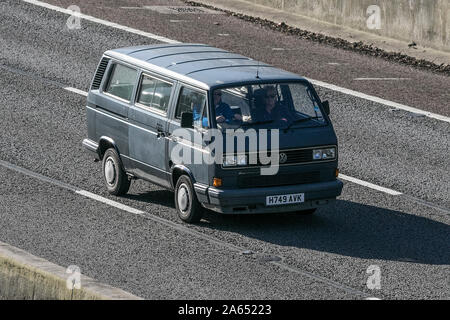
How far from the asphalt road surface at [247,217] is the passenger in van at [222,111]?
1390 millimetres

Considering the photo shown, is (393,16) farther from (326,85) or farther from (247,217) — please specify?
(247,217)

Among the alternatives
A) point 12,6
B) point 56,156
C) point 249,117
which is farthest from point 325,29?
point 249,117

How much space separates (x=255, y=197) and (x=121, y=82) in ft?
9.67

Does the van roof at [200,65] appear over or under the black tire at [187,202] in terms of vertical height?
over

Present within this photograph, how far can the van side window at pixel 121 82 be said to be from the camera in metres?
15.7


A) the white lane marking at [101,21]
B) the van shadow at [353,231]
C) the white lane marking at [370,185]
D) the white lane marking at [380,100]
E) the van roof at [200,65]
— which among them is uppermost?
the van roof at [200,65]

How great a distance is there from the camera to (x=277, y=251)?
13750 mm

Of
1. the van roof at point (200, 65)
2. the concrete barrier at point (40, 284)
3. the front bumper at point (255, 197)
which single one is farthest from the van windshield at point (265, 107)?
the concrete barrier at point (40, 284)

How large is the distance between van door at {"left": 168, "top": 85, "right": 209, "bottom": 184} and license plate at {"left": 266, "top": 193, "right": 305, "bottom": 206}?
0.82 m

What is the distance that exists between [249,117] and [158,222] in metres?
1.80

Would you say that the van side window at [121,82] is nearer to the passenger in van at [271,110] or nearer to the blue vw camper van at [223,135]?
the blue vw camper van at [223,135]
